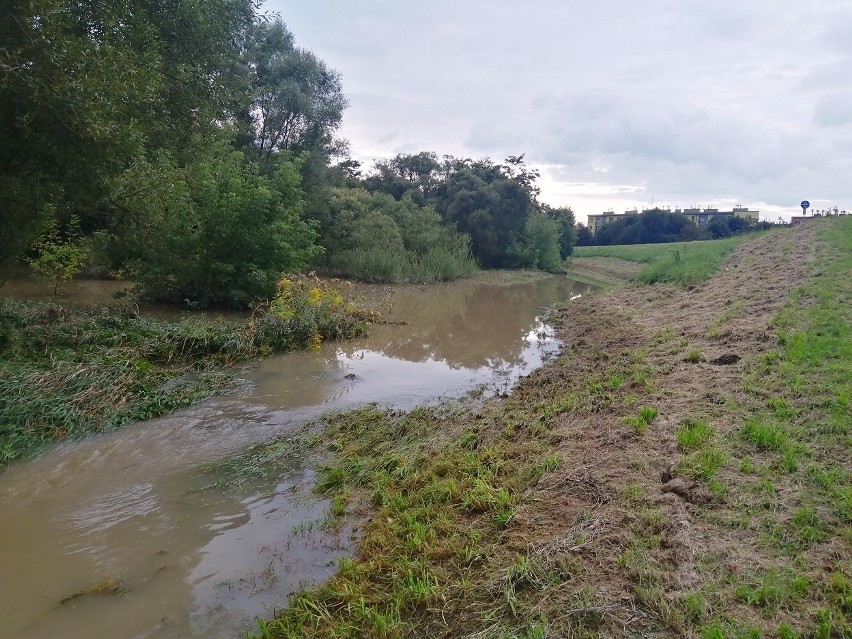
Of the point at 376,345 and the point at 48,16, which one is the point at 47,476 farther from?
the point at 376,345

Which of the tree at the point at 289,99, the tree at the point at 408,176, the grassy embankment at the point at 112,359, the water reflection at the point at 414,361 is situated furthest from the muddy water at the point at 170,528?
the tree at the point at 408,176

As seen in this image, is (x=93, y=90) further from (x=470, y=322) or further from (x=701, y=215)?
(x=701, y=215)

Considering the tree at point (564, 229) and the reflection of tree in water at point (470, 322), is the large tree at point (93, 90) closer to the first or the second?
the reflection of tree in water at point (470, 322)

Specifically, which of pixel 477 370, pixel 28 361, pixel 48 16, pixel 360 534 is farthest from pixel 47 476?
pixel 477 370

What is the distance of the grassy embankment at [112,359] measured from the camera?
6.77 metres

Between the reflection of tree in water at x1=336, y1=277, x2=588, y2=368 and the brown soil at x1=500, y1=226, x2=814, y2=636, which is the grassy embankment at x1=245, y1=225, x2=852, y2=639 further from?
the reflection of tree in water at x1=336, y1=277, x2=588, y2=368

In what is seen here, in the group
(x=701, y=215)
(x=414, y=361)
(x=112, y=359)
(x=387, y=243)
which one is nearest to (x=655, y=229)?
(x=701, y=215)

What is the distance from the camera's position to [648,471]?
5094 millimetres

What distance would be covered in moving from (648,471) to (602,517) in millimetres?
1030

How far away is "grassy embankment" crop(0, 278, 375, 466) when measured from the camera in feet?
22.2

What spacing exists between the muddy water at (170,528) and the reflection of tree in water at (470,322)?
328 cm

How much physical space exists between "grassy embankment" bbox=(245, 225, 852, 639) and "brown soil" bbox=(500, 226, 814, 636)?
2 centimetres

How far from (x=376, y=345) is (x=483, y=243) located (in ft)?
84.8

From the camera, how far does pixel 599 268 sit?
148 feet
